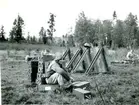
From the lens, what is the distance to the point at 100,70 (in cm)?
820

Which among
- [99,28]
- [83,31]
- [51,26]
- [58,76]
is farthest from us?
[99,28]

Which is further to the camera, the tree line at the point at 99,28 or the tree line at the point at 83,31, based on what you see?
the tree line at the point at 99,28

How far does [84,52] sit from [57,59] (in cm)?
294

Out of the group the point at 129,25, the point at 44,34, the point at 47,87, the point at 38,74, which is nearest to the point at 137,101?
the point at 47,87

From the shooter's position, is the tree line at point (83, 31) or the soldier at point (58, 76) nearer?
the soldier at point (58, 76)

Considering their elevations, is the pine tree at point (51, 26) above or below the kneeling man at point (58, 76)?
above

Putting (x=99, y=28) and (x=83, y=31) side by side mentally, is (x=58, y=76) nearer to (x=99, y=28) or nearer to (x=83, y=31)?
(x=83, y=31)

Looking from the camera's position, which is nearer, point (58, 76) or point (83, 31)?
point (58, 76)

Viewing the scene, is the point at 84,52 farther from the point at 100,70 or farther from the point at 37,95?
the point at 37,95

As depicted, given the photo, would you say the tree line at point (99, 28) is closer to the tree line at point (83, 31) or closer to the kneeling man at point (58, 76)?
the tree line at point (83, 31)

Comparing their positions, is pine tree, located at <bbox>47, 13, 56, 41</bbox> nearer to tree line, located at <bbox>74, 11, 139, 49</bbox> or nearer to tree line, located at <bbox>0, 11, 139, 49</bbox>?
tree line, located at <bbox>0, 11, 139, 49</bbox>

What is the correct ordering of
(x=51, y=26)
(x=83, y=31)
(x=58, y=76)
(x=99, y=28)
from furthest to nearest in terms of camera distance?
(x=99, y=28), (x=83, y=31), (x=51, y=26), (x=58, y=76)

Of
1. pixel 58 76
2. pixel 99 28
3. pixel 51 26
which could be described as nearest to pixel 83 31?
pixel 51 26

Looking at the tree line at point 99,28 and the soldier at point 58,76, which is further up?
the tree line at point 99,28
